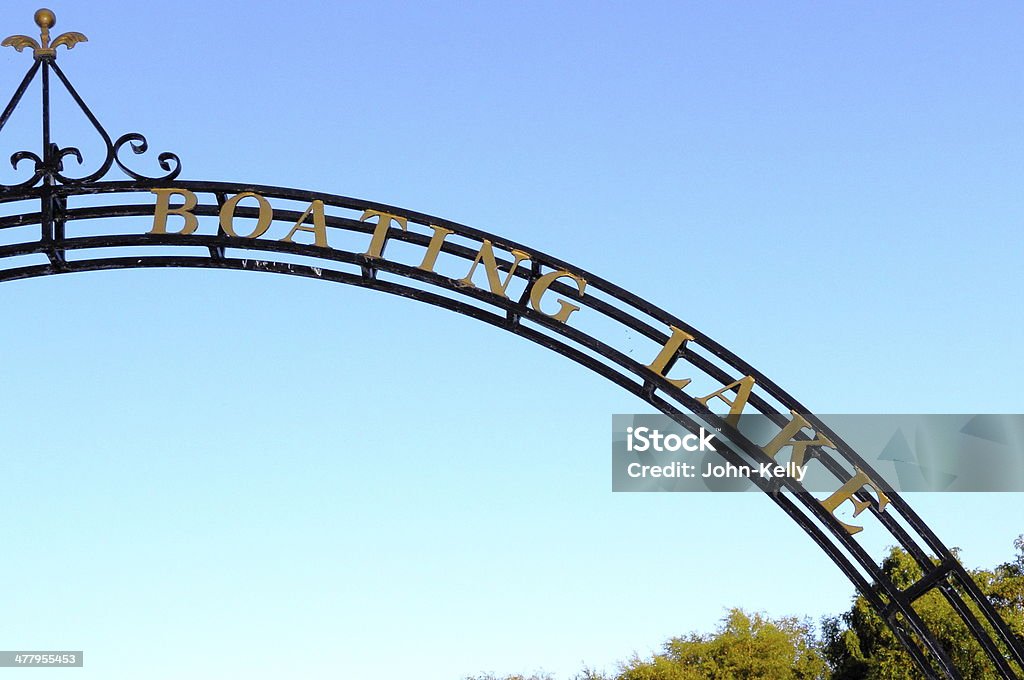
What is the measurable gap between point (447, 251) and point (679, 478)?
2.68m

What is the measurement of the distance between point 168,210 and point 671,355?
12.9 feet

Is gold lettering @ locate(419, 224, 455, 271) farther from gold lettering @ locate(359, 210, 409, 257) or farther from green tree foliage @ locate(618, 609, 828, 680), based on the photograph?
green tree foliage @ locate(618, 609, 828, 680)

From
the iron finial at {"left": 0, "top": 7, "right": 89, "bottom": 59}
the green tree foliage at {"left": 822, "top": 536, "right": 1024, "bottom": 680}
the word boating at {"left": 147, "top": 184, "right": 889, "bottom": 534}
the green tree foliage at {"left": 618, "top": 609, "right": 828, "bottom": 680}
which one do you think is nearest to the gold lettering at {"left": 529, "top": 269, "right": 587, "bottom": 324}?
the word boating at {"left": 147, "top": 184, "right": 889, "bottom": 534}

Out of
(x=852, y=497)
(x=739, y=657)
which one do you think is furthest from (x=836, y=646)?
(x=852, y=497)

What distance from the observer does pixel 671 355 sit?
941cm

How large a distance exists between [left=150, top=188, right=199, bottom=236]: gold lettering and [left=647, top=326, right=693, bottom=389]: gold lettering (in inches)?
143

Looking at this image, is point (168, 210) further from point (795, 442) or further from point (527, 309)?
point (795, 442)

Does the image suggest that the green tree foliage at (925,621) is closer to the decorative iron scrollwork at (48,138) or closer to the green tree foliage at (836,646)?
the green tree foliage at (836,646)

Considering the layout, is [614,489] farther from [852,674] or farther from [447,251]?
[852,674]

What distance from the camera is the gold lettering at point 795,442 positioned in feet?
30.5

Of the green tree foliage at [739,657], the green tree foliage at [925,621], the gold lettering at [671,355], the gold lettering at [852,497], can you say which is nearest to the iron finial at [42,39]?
the gold lettering at [671,355]

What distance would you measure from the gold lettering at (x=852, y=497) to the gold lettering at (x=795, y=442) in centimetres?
30

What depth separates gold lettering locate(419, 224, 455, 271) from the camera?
30.7ft

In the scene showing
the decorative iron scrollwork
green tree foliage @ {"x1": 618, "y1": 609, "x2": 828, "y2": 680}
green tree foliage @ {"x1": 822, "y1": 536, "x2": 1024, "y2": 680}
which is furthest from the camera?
green tree foliage @ {"x1": 618, "y1": 609, "x2": 828, "y2": 680}
